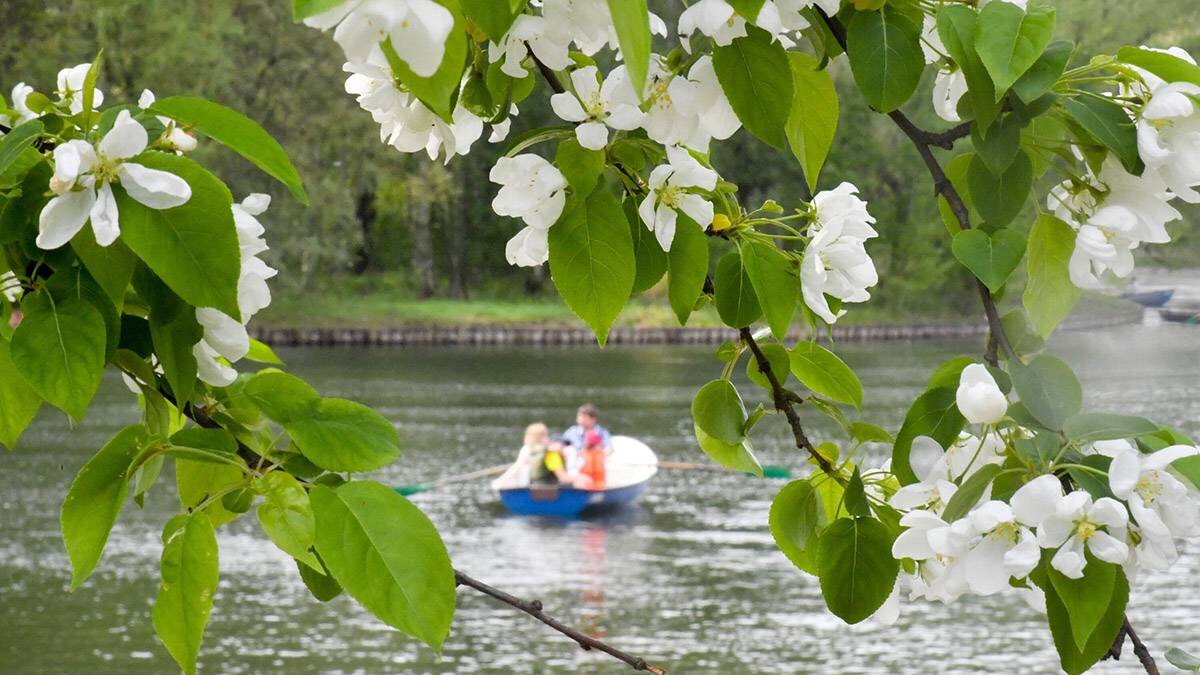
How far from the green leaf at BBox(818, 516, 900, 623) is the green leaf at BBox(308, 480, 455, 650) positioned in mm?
279

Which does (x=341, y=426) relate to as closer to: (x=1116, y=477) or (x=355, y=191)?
(x=1116, y=477)

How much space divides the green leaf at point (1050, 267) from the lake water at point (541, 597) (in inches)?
266

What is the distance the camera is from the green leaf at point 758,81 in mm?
853

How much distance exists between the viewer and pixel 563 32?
79cm

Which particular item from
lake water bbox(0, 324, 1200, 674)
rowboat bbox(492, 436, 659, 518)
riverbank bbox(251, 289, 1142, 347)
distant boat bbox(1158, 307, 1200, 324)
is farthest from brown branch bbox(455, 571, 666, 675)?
distant boat bbox(1158, 307, 1200, 324)

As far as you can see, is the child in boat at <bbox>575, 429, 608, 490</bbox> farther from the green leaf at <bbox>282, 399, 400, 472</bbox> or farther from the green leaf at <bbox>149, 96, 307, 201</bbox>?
the green leaf at <bbox>149, 96, 307, 201</bbox>

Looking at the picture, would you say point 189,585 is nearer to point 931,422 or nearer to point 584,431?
point 931,422

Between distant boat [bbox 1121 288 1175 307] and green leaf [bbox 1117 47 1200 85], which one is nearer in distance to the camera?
green leaf [bbox 1117 47 1200 85]

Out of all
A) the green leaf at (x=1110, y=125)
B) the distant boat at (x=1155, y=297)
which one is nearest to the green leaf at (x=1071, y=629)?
the green leaf at (x=1110, y=125)

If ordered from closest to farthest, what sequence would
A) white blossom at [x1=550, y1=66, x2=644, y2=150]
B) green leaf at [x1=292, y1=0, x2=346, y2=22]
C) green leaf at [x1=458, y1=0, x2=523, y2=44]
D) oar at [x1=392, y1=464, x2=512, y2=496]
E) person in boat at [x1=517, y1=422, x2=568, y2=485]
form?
green leaf at [x1=292, y1=0, x2=346, y2=22]
green leaf at [x1=458, y1=0, x2=523, y2=44]
white blossom at [x1=550, y1=66, x2=644, y2=150]
oar at [x1=392, y1=464, x2=512, y2=496]
person in boat at [x1=517, y1=422, x2=568, y2=485]

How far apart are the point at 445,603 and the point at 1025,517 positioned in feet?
0.94

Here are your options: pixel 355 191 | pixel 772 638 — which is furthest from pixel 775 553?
pixel 355 191

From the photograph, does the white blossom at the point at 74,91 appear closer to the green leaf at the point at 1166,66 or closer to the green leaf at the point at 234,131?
the green leaf at the point at 234,131

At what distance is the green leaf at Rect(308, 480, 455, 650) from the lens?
2.43ft
